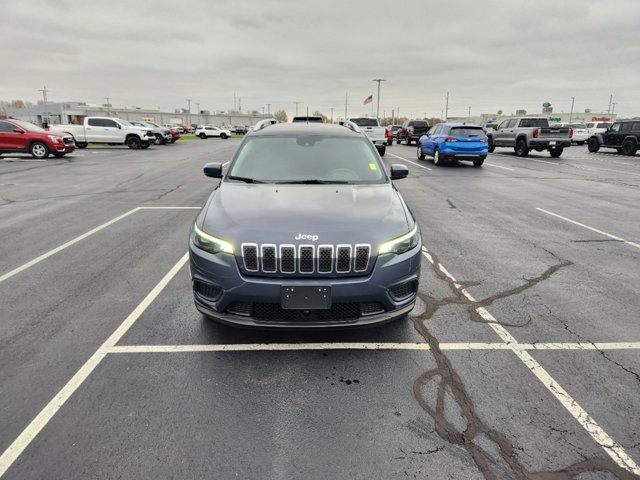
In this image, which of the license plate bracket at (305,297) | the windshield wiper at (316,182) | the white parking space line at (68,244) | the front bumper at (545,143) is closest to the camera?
the license plate bracket at (305,297)

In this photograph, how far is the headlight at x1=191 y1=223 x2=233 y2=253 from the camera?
3160 mm

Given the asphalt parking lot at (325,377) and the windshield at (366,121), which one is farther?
the windshield at (366,121)

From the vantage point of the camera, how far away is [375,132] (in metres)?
23.9

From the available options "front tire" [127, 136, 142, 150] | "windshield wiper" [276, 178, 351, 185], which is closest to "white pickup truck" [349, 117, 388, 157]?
"front tire" [127, 136, 142, 150]

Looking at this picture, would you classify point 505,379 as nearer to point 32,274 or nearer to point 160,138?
point 32,274

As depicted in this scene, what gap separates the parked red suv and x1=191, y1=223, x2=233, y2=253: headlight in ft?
67.2

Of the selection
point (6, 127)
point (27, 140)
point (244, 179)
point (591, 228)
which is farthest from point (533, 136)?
point (6, 127)

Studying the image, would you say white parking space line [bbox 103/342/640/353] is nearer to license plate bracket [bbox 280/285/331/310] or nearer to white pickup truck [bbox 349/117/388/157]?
license plate bracket [bbox 280/285/331/310]

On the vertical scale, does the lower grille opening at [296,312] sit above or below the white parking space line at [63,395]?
above

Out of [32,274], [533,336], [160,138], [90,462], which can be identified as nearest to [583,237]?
[533,336]

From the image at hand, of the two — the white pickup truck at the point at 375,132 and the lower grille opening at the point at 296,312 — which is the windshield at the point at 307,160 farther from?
the white pickup truck at the point at 375,132

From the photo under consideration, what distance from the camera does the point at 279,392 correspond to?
2.90 meters

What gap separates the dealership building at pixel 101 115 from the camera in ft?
336

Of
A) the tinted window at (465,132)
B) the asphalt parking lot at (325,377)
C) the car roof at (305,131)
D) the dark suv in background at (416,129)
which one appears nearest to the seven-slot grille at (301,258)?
the asphalt parking lot at (325,377)
